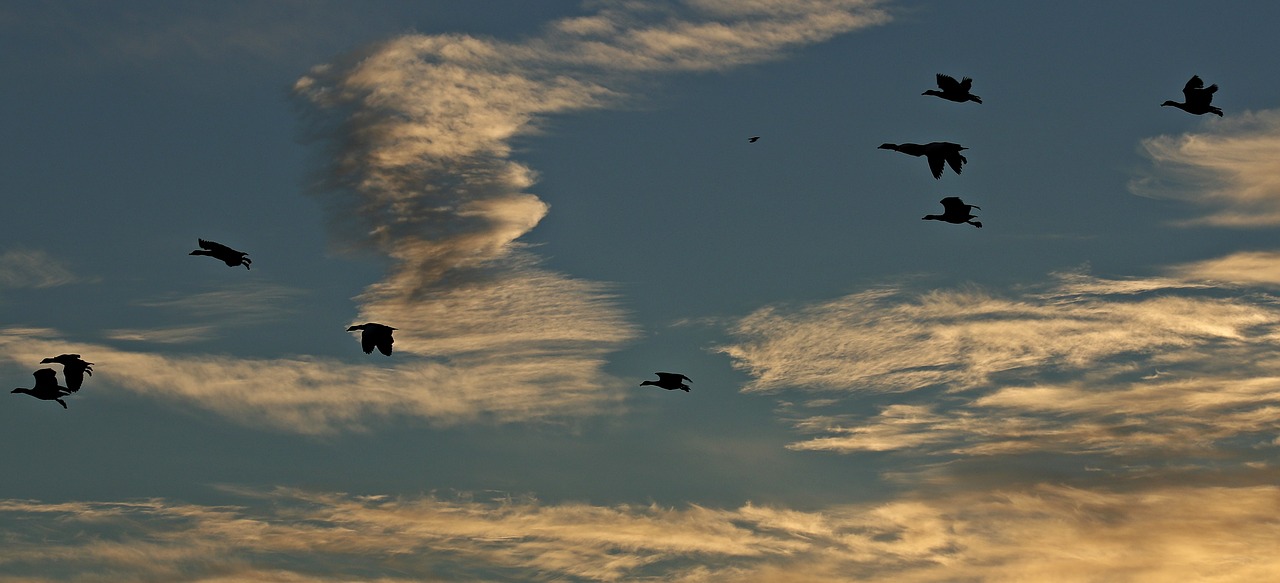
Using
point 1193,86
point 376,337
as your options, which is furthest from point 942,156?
point 376,337

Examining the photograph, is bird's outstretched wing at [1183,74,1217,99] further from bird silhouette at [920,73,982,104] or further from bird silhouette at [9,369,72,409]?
bird silhouette at [9,369,72,409]

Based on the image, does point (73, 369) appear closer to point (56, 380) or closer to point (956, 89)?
point (56, 380)

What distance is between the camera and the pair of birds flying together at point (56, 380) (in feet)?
200

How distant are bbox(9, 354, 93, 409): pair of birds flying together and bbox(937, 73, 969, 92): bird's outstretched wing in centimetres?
3365

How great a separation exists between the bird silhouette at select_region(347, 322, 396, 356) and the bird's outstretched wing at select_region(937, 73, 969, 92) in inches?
869

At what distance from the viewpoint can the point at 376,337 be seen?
2324 inches

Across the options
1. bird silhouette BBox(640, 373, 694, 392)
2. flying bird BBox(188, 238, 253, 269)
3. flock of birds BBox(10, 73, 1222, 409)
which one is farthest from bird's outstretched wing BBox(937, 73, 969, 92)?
flying bird BBox(188, 238, 253, 269)

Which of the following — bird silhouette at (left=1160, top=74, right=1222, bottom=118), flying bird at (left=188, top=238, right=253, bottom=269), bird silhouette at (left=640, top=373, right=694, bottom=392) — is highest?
bird silhouette at (left=1160, top=74, right=1222, bottom=118)

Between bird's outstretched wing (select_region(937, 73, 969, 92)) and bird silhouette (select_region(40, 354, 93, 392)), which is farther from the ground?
bird's outstretched wing (select_region(937, 73, 969, 92))

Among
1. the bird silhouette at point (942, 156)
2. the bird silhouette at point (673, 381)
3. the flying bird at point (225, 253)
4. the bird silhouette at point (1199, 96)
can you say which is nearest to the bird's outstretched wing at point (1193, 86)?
the bird silhouette at point (1199, 96)

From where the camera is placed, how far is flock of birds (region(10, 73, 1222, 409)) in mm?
57281

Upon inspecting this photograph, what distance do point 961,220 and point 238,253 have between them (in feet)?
88.4

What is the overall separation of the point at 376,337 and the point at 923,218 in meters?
21.0

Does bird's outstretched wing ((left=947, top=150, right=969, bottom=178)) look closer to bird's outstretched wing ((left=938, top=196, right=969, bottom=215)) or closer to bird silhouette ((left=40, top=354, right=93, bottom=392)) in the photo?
bird's outstretched wing ((left=938, top=196, right=969, bottom=215))
